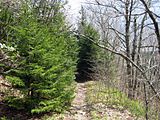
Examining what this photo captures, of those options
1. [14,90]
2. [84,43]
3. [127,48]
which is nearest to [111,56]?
[84,43]

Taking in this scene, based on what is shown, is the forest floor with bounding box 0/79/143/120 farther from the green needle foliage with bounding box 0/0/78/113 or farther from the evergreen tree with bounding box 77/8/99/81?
the evergreen tree with bounding box 77/8/99/81

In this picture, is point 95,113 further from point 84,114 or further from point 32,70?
point 32,70

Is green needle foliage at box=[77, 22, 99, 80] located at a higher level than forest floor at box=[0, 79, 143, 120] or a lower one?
higher

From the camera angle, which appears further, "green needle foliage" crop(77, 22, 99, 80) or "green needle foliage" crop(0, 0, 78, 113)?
"green needle foliage" crop(77, 22, 99, 80)

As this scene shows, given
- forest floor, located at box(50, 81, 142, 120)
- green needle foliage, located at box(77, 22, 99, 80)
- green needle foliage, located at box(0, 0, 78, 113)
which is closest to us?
green needle foliage, located at box(0, 0, 78, 113)

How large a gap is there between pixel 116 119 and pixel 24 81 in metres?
4.29

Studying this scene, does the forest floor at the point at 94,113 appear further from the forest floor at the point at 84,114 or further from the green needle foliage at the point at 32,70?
the green needle foliage at the point at 32,70

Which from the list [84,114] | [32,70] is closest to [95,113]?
[84,114]

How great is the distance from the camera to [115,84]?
78.4ft

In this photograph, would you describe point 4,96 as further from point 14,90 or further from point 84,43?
point 84,43

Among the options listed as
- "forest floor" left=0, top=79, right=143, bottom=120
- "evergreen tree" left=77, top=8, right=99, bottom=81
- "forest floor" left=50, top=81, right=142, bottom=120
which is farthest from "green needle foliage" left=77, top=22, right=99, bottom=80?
"forest floor" left=0, top=79, right=143, bottom=120

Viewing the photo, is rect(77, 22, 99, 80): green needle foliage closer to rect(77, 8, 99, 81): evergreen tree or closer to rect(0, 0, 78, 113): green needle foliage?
rect(77, 8, 99, 81): evergreen tree

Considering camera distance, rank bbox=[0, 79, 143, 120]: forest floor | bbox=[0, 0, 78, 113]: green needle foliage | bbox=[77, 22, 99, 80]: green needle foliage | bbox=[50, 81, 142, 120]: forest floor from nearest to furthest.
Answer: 1. bbox=[0, 0, 78, 113]: green needle foliage
2. bbox=[0, 79, 143, 120]: forest floor
3. bbox=[50, 81, 142, 120]: forest floor
4. bbox=[77, 22, 99, 80]: green needle foliage

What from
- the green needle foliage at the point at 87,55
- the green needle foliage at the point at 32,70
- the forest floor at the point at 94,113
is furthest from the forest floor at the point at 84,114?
the green needle foliage at the point at 87,55
